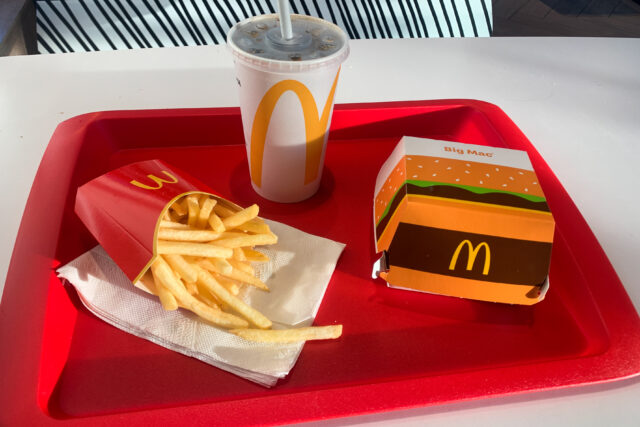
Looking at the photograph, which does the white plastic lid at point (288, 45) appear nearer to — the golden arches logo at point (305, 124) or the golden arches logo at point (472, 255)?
the golden arches logo at point (305, 124)

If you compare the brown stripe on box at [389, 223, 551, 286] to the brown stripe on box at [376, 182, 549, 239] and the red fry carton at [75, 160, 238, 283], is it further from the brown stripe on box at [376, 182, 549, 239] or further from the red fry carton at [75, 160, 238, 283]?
the red fry carton at [75, 160, 238, 283]

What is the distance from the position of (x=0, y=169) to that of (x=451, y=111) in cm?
129

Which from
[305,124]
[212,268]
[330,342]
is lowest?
[330,342]

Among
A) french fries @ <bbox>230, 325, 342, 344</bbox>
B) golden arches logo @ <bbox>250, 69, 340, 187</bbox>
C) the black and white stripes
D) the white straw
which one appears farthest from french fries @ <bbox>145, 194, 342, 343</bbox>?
the black and white stripes

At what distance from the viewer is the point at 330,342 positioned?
0.87 m

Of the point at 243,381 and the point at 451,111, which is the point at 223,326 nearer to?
the point at 243,381

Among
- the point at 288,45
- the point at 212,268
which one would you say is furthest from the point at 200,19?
the point at 212,268

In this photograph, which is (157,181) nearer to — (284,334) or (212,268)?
(212,268)

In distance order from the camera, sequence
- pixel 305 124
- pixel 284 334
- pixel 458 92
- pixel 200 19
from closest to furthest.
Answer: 1. pixel 284 334
2. pixel 305 124
3. pixel 458 92
4. pixel 200 19

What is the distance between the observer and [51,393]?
75cm

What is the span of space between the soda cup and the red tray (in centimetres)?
12

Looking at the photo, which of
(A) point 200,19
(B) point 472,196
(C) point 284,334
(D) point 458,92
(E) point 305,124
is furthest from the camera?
(A) point 200,19

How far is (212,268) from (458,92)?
1.18 m

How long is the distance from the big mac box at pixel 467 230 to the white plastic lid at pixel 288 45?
27 cm
